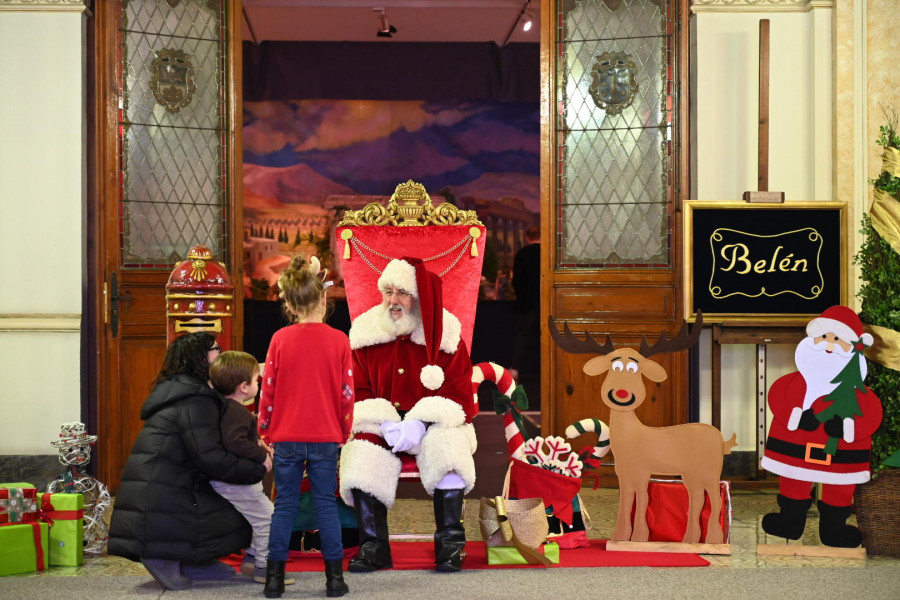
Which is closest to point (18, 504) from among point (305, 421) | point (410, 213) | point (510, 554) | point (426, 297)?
point (305, 421)

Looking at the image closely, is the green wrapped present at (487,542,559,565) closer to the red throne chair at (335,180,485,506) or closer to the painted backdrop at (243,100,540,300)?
the red throne chair at (335,180,485,506)

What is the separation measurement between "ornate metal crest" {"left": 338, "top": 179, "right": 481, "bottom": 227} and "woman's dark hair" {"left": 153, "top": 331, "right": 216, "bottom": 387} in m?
1.17

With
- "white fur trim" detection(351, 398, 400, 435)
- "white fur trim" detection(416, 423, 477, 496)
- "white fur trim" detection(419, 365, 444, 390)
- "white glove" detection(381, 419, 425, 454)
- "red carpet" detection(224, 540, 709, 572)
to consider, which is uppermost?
"white fur trim" detection(419, 365, 444, 390)

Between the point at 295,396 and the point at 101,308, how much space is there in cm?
240

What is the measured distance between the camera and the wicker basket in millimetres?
4094

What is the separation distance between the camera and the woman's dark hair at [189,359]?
12.2ft

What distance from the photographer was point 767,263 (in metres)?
5.05

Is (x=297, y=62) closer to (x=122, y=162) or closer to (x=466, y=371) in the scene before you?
(x=122, y=162)

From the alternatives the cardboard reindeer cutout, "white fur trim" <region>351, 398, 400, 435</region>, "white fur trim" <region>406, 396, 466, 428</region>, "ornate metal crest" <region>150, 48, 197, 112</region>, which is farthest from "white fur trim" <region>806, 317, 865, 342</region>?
"ornate metal crest" <region>150, 48, 197, 112</region>

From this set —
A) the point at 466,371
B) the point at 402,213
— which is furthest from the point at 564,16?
the point at 466,371

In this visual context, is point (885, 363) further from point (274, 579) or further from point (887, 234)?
point (274, 579)

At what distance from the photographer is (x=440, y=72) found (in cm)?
1011

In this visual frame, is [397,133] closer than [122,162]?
No

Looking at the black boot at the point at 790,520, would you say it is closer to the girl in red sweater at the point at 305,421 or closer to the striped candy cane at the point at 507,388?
the striped candy cane at the point at 507,388
